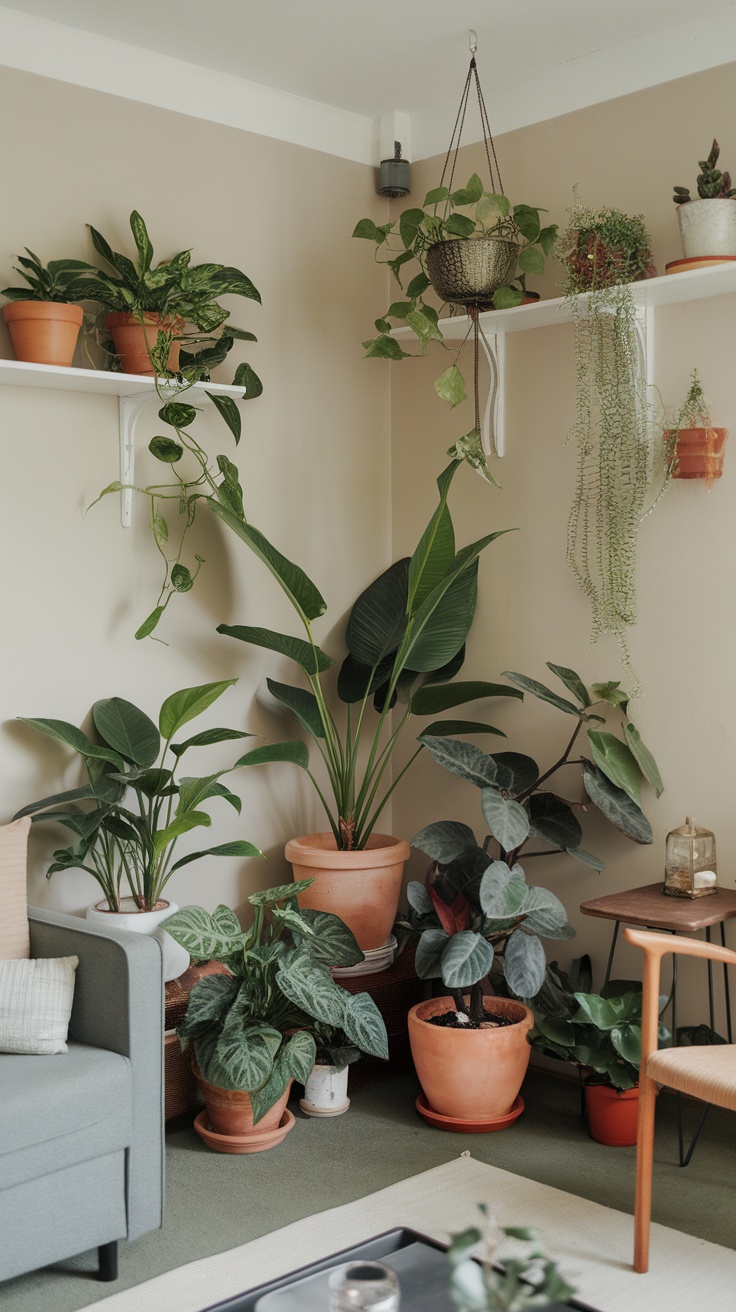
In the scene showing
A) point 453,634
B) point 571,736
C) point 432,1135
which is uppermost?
point 453,634

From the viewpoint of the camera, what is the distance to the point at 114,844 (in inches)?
125

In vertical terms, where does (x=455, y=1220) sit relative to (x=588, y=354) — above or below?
below

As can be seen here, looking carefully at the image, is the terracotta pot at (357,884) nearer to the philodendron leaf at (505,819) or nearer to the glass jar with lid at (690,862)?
the philodendron leaf at (505,819)

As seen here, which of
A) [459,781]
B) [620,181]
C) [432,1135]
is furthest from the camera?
[459,781]

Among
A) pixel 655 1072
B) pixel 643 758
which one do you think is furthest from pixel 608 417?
pixel 655 1072

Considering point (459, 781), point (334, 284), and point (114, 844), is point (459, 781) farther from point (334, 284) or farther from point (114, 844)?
point (334, 284)

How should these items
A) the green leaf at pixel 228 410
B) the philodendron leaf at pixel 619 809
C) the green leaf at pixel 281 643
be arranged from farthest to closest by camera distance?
the green leaf at pixel 281 643 → the green leaf at pixel 228 410 → the philodendron leaf at pixel 619 809

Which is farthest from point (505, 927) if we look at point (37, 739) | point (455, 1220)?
point (37, 739)

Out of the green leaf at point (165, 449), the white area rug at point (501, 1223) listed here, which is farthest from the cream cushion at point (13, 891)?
the green leaf at point (165, 449)

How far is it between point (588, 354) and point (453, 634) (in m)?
0.84

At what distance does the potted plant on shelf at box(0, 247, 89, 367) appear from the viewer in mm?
2902

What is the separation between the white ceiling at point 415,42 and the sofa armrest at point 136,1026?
7.09ft

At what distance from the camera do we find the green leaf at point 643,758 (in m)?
3.12

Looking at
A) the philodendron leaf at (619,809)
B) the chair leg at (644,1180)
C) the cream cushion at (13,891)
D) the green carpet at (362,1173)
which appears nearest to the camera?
the chair leg at (644,1180)
